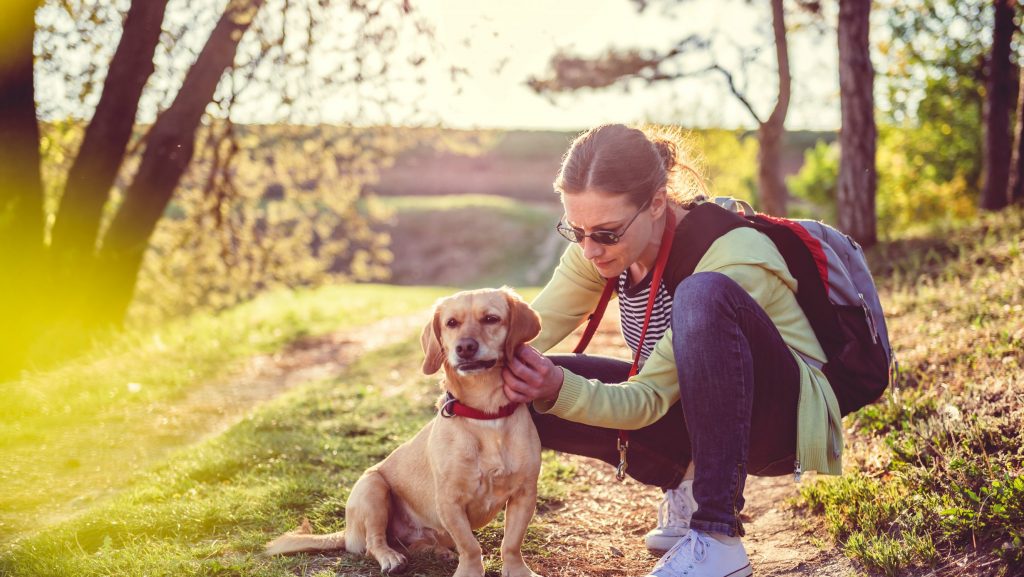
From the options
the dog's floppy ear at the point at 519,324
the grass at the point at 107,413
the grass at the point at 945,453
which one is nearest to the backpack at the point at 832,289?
the grass at the point at 945,453

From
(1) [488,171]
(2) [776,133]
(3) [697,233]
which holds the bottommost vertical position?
(3) [697,233]

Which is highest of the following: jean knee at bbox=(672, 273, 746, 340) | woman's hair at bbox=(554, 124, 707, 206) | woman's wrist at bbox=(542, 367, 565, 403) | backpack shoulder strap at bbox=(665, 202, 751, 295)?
woman's hair at bbox=(554, 124, 707, 206)

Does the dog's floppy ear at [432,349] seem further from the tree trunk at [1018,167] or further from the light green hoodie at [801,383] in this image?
the tree trunk at [1018,167]

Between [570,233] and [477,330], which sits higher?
Result: [570,233]

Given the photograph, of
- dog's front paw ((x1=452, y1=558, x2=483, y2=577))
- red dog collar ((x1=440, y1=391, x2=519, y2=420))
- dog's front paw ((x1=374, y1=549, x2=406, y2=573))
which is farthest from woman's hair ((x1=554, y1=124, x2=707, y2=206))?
dog's front paw ((x1=374, y1=549, x2=406, y2=573))

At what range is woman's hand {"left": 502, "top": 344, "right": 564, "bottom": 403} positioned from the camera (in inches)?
120

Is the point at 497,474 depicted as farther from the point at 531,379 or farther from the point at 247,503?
the point at 247,503

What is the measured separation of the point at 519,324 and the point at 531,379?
1.14ft

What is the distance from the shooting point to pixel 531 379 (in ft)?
10.1

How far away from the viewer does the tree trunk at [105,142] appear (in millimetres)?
7910

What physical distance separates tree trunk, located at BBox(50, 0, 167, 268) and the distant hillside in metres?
Answer: 36.7

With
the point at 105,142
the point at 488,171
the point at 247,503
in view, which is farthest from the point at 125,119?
the point at 488,171

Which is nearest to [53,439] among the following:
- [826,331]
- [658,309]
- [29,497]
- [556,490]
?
[29,497]

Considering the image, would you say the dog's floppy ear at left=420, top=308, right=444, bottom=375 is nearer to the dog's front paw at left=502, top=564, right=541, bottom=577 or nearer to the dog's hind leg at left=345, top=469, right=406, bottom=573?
the dog's hind leg at left=345, top=469, right=406, bottom=573
